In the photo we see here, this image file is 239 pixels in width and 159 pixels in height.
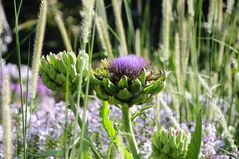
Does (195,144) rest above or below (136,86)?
below

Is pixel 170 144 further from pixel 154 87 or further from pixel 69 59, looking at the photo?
pixel 69 59

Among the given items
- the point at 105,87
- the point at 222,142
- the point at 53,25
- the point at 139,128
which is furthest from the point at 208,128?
the point at 53,25

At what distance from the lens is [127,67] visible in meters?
1.15

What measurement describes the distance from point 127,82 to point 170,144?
0.13m

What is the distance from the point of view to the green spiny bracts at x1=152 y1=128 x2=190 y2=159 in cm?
113

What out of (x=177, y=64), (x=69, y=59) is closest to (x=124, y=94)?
(x=69, y=59)

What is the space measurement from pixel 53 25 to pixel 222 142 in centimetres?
472

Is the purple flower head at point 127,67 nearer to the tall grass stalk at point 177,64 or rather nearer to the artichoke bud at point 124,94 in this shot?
the artichoke bud at point 124,94

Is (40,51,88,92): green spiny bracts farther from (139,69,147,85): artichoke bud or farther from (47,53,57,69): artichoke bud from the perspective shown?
(139,69,147,85): artichoke bud

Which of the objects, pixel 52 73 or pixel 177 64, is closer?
pixel 52 73

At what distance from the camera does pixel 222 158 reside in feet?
4.99

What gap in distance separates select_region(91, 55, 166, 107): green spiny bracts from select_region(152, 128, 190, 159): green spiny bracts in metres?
0.07

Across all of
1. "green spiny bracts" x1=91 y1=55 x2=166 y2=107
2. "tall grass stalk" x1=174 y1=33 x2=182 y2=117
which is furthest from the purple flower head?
"tall grass stalk" x1=174 y1=33 x2=182 y2=117

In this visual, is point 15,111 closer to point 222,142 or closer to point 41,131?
point 41,131
